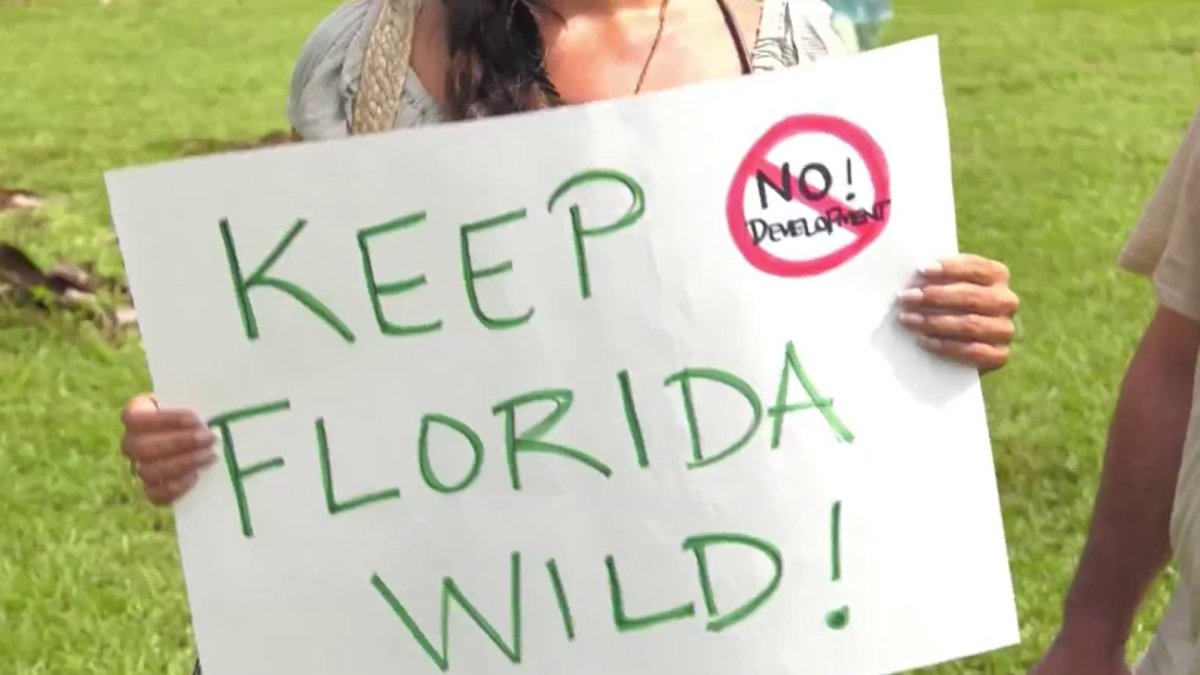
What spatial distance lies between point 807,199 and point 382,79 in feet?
1.24

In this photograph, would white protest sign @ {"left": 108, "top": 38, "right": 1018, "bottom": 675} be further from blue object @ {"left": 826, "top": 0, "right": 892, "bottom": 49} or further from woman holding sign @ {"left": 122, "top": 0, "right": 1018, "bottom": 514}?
blue object @ {"left": 826, "top": 0, "right": 892, "bottom": 49}

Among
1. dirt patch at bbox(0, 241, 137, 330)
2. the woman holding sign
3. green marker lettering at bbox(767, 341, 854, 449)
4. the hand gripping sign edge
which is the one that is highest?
dirt patch at bbox(0, 241, 137, 330)

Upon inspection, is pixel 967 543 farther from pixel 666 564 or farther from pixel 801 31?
pixel 801 31

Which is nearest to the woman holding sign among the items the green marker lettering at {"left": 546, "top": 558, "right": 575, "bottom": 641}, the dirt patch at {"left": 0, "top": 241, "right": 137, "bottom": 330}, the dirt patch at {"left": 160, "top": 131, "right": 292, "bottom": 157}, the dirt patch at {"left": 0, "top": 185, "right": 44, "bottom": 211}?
the green marker lettering at {"left": 546, "top": 558, "right": 575, "bottom": 641}

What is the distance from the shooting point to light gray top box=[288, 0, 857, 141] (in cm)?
135

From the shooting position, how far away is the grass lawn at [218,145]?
2.88 meters

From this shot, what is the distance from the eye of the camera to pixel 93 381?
12.2ft

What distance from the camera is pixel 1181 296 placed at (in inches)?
46.3

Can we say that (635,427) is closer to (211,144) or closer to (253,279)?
(253,279)

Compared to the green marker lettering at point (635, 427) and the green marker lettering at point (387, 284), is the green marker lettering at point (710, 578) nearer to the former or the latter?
the green marker lettering at point (635, 427)

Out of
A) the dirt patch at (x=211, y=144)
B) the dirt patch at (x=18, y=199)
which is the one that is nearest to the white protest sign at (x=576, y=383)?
the dirt patch at (x=18, y=199)

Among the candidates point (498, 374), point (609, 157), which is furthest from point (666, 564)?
point (609, 157)

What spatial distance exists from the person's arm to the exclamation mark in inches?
7.1

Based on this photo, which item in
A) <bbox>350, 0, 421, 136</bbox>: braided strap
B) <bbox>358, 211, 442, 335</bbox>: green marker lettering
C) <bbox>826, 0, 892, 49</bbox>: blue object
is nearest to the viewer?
<bbox>358, 211, 442, 335</bbox>: green marker lettering
